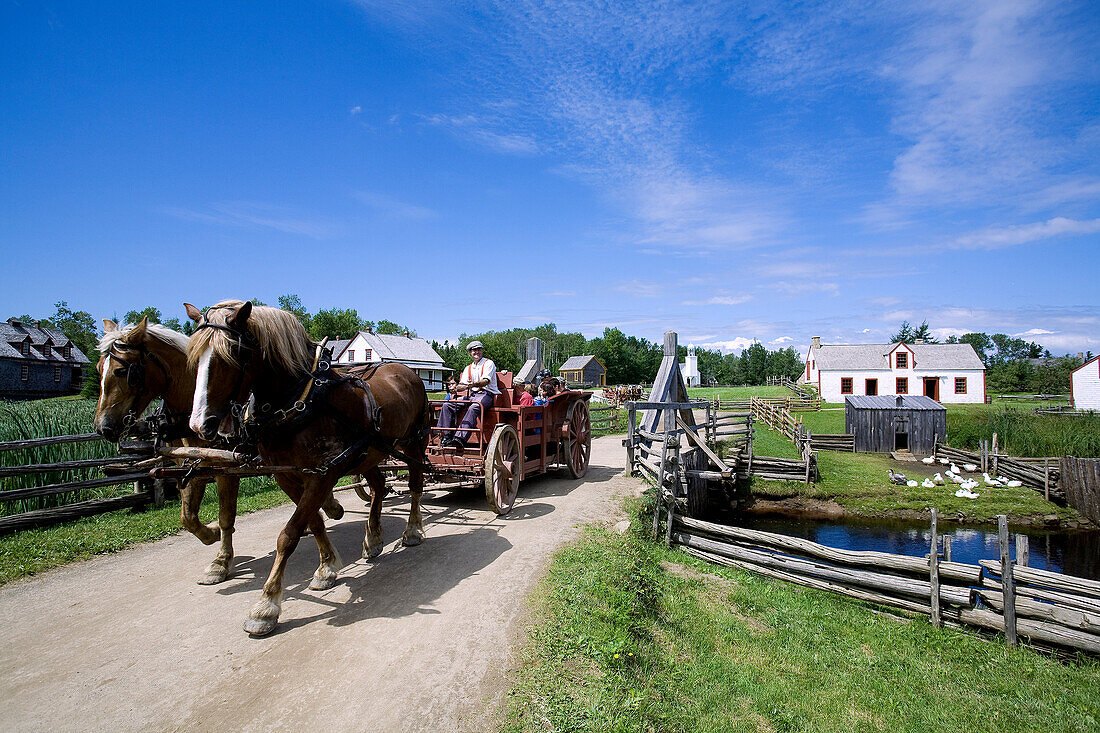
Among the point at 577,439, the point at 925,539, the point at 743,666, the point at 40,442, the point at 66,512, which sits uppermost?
the point at 40,442

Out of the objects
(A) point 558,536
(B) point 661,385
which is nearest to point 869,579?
(A) point 558,536

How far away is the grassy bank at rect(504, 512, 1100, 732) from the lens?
390 cm

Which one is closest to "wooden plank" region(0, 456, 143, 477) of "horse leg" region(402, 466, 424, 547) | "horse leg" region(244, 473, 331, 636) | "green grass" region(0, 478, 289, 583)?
"green grass" region(0, 478, 289, 583)

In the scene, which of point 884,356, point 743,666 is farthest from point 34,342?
point 884,356

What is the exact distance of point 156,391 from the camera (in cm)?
504

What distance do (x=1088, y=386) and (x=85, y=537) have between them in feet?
174

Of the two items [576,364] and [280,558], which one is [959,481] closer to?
[280,558]

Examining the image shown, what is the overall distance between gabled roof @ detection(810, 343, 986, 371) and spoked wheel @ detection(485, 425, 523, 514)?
41.3 metres

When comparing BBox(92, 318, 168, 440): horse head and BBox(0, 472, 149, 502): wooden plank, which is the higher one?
BBox(92, 318, 168, 440): horse head

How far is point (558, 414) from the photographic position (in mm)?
10336

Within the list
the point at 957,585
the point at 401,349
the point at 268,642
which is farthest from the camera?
the point at 401,349

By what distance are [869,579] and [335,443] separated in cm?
770

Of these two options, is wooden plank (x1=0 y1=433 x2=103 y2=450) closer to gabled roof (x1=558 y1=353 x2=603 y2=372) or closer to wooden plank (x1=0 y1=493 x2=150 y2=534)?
wooden plank (x1=0 y1=493 x2=150 y2=534)

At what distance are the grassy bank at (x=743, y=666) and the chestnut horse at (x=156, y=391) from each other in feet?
11.2
